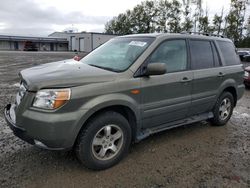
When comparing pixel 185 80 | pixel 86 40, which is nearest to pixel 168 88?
pixel 185 80

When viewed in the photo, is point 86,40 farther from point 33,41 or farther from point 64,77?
point 64,77

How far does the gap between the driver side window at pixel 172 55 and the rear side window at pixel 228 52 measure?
49.3 inches

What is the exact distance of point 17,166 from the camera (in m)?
3.22

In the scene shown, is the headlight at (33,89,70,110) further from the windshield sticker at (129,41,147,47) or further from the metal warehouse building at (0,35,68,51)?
the metal warehouse building at (0,35,68,51)

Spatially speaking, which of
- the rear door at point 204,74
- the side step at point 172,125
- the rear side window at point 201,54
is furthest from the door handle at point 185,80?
the side step at point 172,125

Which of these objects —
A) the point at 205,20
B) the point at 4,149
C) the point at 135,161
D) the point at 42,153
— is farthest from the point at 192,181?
the point at 205,20

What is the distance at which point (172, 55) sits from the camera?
3.94 m

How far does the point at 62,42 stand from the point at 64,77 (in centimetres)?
6385

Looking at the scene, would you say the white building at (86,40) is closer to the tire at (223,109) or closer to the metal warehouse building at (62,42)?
the metal warehouse building at (62,42)

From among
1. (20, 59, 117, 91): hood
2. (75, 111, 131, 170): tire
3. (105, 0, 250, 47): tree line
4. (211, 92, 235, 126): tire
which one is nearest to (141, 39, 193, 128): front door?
(75, 111, 131, 170): tire

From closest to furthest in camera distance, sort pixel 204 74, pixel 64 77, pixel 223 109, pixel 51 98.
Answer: pixel 51 98 → pixel 64 77 → pixel 204 74 → pixel 223 109

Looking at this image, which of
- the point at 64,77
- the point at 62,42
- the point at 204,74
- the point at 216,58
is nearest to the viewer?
the point at 64,77

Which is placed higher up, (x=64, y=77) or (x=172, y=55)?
(x=172, y=55)

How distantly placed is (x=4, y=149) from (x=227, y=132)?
4016 mm
